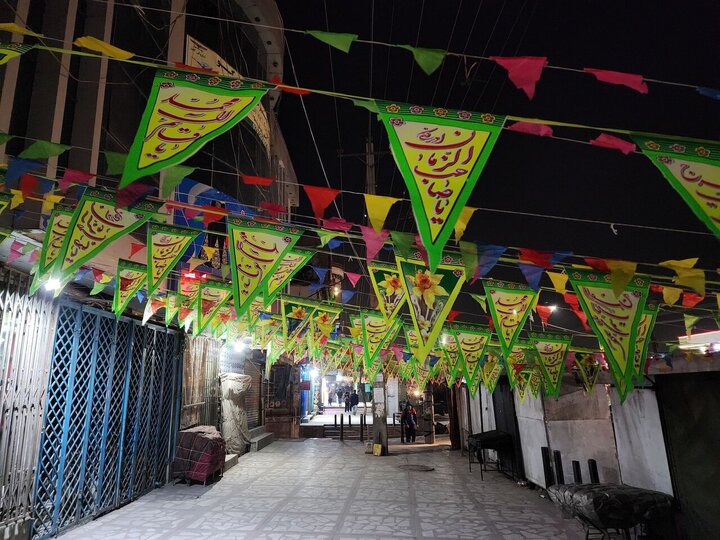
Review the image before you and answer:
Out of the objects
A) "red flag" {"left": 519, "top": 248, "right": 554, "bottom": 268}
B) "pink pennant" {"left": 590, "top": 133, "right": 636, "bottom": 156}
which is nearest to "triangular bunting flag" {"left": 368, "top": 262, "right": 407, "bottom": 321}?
"red flag" {"left": 519, "top": 248, "right": 554, "bottom": 268}

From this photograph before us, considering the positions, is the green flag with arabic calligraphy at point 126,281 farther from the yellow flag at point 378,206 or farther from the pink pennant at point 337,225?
the yellow flag at point 378,206

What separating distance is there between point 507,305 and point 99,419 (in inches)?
330

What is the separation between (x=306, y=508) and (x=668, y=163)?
936cm

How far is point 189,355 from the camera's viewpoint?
13148 mm

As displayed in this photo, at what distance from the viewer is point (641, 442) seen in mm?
6984

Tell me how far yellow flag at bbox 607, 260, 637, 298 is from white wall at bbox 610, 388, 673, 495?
3.34 m

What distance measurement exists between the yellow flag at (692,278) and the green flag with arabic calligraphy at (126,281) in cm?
759

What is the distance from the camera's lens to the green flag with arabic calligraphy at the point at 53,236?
5180 mm

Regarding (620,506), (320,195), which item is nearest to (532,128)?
(320,195)

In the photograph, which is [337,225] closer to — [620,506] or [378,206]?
[378,206]

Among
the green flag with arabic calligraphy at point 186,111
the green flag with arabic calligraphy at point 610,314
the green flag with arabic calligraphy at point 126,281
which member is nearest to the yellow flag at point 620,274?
the green flag with arabic calligraphy at point 610,314

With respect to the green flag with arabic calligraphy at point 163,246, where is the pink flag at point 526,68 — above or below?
above

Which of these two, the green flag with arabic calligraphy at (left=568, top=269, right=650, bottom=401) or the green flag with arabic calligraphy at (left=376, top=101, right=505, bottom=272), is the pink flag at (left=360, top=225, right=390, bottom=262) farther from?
the green flag with arabic calligraphy at (left=568, top=269, right=650, bottom=401)

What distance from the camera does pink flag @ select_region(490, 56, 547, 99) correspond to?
2.80 metres
